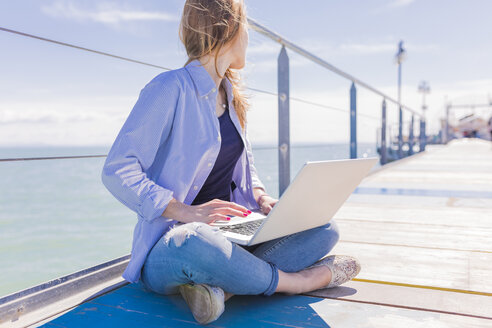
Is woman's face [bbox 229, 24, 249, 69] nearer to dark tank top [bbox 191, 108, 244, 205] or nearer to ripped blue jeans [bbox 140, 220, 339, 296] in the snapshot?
dark tank top [bbox 191, 108, 244, 205]

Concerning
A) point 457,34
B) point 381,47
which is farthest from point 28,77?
point 457,34

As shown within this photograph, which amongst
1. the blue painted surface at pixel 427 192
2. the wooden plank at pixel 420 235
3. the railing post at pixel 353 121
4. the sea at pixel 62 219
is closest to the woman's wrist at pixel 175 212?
the wooden plank at pixel 420 235

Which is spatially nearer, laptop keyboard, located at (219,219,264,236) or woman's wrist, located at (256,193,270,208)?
laptop keyboard, located at (219,219,264,236)

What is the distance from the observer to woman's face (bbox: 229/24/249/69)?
964mm

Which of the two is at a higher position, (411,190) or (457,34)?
(457,34)

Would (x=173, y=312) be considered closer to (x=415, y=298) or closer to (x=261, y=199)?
(x=261, y=199)

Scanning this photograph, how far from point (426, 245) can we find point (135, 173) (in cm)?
98

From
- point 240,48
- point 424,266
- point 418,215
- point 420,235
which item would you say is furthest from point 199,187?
point 418,215

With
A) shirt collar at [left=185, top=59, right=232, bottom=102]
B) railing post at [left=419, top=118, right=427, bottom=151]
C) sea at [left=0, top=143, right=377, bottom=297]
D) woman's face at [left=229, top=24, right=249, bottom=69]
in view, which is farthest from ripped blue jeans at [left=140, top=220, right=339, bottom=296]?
railing post at [left=419, top=118, right=427, bottom=151]

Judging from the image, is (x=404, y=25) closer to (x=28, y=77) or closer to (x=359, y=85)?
(x=359, y=85)

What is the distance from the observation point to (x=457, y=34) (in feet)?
65.7

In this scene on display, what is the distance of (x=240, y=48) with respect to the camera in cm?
98

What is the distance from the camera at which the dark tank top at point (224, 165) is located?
102 cm

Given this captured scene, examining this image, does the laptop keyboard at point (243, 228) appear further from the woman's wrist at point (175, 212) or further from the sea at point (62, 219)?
the sea at point (62, 219)
